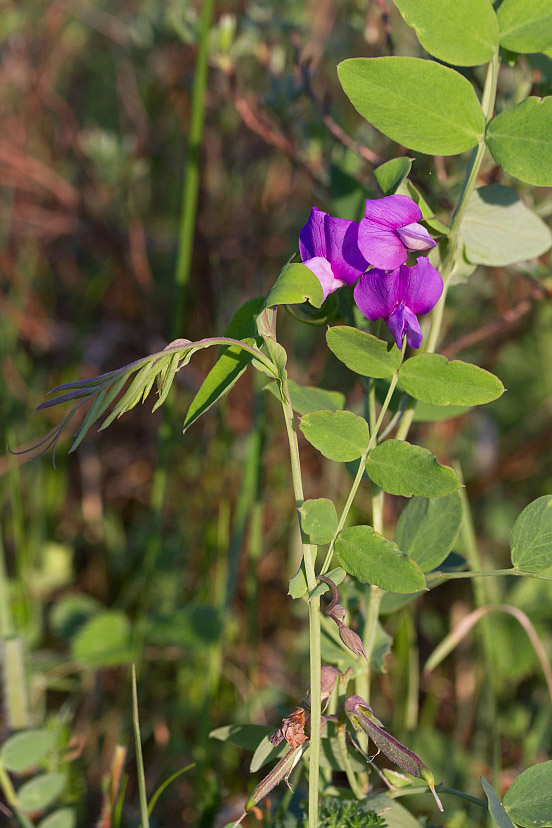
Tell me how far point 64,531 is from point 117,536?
142mm

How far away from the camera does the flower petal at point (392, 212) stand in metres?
0.58

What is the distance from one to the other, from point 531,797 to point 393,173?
1.75 feet

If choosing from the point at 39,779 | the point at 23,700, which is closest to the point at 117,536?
the point at 23,700

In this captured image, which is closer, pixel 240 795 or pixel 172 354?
pixel 172 354

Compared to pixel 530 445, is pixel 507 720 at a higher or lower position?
lower

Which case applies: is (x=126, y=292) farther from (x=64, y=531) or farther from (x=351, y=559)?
(x=351, y=559)

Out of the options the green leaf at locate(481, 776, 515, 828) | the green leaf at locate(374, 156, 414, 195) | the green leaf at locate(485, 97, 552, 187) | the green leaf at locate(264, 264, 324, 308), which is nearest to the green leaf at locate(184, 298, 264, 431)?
the green leaf at locate(264, 264, 324, 308)

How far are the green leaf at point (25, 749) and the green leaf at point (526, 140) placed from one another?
81cm

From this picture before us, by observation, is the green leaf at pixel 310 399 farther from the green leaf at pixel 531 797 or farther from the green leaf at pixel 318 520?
the green leaf at pixel 531 797

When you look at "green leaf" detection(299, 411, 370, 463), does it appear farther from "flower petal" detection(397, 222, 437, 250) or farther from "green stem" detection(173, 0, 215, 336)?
"green stem" detection(173, 0, 215, 336)

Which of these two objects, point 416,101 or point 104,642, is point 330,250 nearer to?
point 416,101

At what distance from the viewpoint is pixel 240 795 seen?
3.43ft

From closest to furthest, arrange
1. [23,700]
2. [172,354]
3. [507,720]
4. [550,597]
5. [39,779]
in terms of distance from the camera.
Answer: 1. [172,354]
2. [39,779]
3. [23,700]
4. [507,720]
5. [550,597]

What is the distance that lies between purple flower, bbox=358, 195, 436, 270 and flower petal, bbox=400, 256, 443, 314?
0.01 m
